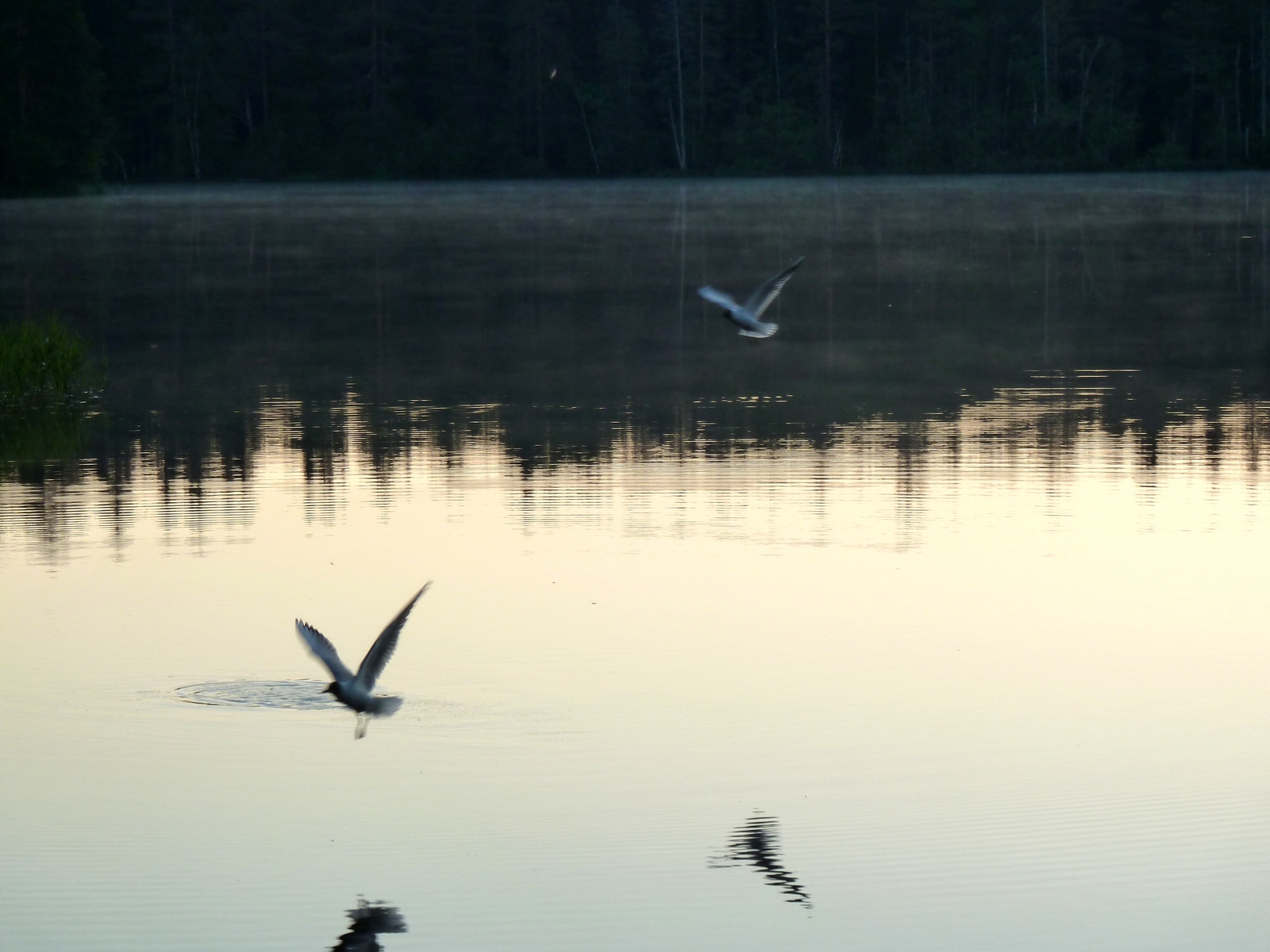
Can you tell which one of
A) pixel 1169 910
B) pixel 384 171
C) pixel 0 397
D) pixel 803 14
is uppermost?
pixel 803 14

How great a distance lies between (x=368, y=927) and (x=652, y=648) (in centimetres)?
298

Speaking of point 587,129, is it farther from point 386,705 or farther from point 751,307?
point 386,705

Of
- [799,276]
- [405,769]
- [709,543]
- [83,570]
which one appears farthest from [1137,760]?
[799,276]

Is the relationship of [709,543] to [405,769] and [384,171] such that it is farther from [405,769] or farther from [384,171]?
[384,171]

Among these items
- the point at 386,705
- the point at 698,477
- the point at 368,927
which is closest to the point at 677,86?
the point at 698,477

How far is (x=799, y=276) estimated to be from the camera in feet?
98.4

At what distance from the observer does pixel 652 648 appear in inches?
358

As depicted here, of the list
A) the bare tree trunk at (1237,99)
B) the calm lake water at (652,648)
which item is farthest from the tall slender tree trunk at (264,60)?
the calm lake water at (652,648)

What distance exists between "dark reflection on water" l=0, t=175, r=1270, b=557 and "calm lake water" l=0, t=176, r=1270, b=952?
0.33ft

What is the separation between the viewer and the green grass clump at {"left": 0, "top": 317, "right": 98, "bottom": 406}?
1759cm

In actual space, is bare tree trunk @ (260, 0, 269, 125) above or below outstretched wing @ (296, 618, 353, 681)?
above

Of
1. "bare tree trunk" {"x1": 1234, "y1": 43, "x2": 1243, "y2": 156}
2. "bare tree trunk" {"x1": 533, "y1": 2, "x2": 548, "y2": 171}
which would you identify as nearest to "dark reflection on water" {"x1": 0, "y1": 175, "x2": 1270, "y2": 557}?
"bare tree trunk" {"x1": 1234, "y1": 43, "x2": 1243, "y2": 156}

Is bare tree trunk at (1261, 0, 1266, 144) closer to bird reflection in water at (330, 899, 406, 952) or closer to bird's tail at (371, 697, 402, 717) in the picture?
bird's tail at (371, 697, 402, 717)

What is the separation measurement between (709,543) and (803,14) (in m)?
98.4
